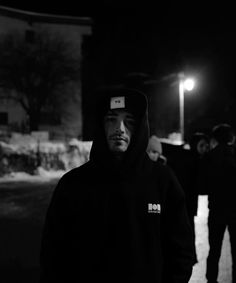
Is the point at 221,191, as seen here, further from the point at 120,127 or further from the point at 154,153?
the point at 120,127

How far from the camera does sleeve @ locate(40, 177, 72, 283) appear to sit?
208 cm

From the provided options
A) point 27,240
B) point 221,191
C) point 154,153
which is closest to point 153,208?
point 154,153

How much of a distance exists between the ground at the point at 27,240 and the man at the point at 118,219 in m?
2.81

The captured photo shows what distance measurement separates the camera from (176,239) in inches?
82.0

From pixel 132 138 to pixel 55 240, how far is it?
0.75 m

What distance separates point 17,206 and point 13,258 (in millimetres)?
5105

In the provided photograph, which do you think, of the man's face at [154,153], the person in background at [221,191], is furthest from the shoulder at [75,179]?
the person in background at [221,191]

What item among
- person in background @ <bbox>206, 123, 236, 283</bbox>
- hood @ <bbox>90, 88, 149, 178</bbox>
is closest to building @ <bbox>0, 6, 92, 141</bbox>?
person in background @ <bbox>206, 123, 236, 283</bbox>

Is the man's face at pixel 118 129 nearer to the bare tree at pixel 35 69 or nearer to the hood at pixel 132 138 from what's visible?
the hood at pixel 132 138

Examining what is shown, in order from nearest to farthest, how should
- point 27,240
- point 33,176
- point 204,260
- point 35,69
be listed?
point 204,260
point 27,240
point 33,176
point 35,69

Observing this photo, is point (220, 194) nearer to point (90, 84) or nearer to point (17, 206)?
point (17, 206)

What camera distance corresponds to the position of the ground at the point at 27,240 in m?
4.84

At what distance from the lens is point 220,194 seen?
4.38 meters

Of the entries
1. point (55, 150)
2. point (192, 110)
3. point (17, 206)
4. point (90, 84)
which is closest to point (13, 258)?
point (17, 206)
